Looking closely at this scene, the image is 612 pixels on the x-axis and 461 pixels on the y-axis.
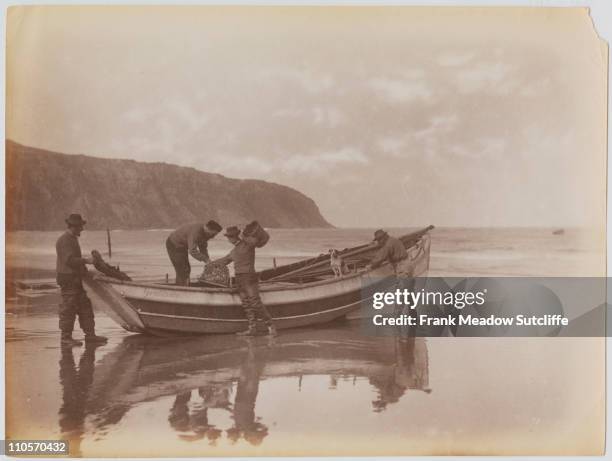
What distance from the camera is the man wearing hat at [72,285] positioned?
6.42m

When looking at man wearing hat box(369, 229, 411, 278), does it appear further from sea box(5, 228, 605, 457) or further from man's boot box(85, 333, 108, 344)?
man's boot box(85, 333, 108, 344)

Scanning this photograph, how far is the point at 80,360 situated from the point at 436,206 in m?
3.34

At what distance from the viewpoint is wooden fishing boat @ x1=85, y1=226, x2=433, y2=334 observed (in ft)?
21.2

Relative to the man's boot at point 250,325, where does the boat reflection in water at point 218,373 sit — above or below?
below

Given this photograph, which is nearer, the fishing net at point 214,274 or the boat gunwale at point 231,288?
the boat gunwale at point 231,288

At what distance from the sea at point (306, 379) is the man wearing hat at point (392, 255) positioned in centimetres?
13

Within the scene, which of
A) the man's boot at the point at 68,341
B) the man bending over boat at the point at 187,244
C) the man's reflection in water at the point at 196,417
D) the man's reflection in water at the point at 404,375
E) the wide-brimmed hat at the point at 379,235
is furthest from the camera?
the wide-brimmed hat at the point at 379,235

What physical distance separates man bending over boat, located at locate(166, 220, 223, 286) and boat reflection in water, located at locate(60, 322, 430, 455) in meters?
0.61

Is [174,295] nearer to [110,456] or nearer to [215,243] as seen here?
[215,243]

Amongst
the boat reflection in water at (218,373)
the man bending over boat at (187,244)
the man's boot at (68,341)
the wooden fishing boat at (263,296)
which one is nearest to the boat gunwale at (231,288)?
the wooden fishing boat at (263,296)

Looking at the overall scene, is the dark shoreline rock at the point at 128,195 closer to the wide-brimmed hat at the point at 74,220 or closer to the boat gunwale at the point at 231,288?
the wide-brimmed hat at the point at 74,220

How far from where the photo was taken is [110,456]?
245 inches

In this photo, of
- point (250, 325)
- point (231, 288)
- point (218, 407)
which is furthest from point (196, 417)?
point (231, 288)

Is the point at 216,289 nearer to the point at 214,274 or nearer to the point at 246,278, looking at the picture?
the point at 214,274
